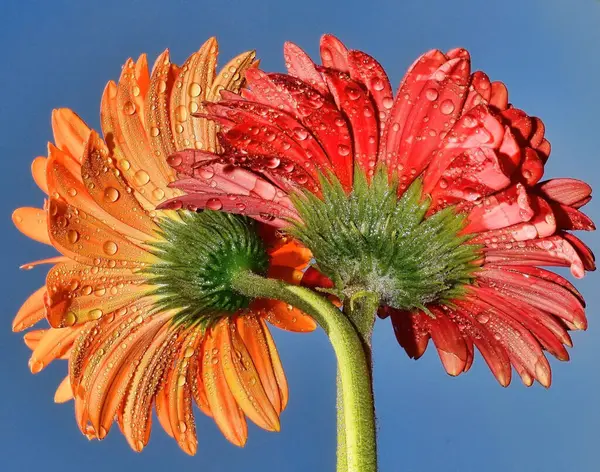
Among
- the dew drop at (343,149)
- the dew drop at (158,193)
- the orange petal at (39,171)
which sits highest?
the orange petal at (39,171)

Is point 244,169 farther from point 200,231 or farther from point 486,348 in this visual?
point 486,348

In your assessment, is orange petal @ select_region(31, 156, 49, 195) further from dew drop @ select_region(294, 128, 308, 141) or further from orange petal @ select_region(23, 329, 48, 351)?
dew drop @ select_region(294, 128, 308, 141)

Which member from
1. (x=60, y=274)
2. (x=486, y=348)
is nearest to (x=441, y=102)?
(x=486, y=348)

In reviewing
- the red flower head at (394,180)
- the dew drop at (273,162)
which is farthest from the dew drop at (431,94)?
the dew drop at (273,162)

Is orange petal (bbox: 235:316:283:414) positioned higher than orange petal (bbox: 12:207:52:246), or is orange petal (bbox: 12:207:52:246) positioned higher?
orange petal (bbox: 12:207:52:246)

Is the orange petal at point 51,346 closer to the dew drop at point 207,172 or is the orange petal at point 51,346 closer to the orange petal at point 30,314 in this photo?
the orange petal at point 30,314

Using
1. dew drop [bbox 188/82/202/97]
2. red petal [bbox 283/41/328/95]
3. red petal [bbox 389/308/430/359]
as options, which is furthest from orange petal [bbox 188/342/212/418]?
red petal [bbox 283/41/328/95]
